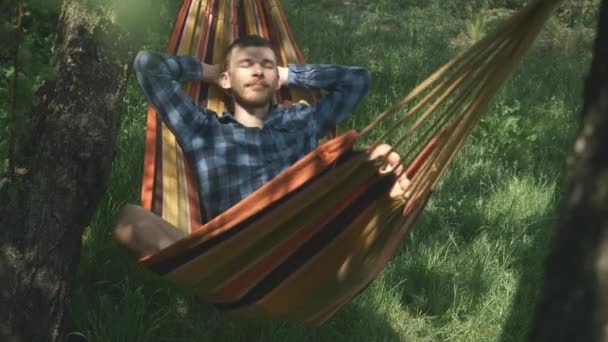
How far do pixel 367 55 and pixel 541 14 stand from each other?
10.9 ft

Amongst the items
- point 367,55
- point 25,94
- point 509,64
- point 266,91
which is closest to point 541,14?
point 509,64

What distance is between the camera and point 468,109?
1.94 metres

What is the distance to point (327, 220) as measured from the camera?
2059mm

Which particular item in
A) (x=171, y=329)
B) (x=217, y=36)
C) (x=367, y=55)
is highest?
(x=217, y=36)

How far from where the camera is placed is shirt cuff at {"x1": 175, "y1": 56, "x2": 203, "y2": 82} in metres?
2.72

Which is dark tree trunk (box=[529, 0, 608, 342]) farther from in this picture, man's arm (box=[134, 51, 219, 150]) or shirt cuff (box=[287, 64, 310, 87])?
shirt cuff (box=[287, 64, 310, 87])

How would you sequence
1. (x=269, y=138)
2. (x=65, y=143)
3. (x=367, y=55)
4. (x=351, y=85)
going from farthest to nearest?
(x=367, y=55)
(x=351, y=85)
(x=269, y=138)
(x=65, y=143)

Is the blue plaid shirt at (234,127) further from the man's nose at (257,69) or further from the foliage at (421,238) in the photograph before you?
the foliage at (421,238)

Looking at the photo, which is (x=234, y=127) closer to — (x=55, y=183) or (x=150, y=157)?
(x=150, y=157)

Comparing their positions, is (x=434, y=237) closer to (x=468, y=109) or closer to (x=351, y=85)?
(x=351, y=85)

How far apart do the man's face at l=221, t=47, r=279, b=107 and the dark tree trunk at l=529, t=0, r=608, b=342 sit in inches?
66.4

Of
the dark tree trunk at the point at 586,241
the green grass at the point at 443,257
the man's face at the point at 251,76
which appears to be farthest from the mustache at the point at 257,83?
the dark tree trunk at the point at 586,241

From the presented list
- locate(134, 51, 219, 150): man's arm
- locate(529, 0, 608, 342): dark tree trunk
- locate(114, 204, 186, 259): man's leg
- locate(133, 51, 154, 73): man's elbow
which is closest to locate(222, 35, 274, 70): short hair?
locate(134, 51, 219, 150): man's arm

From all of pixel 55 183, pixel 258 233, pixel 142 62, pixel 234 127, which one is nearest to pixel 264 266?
pixel 258 233
